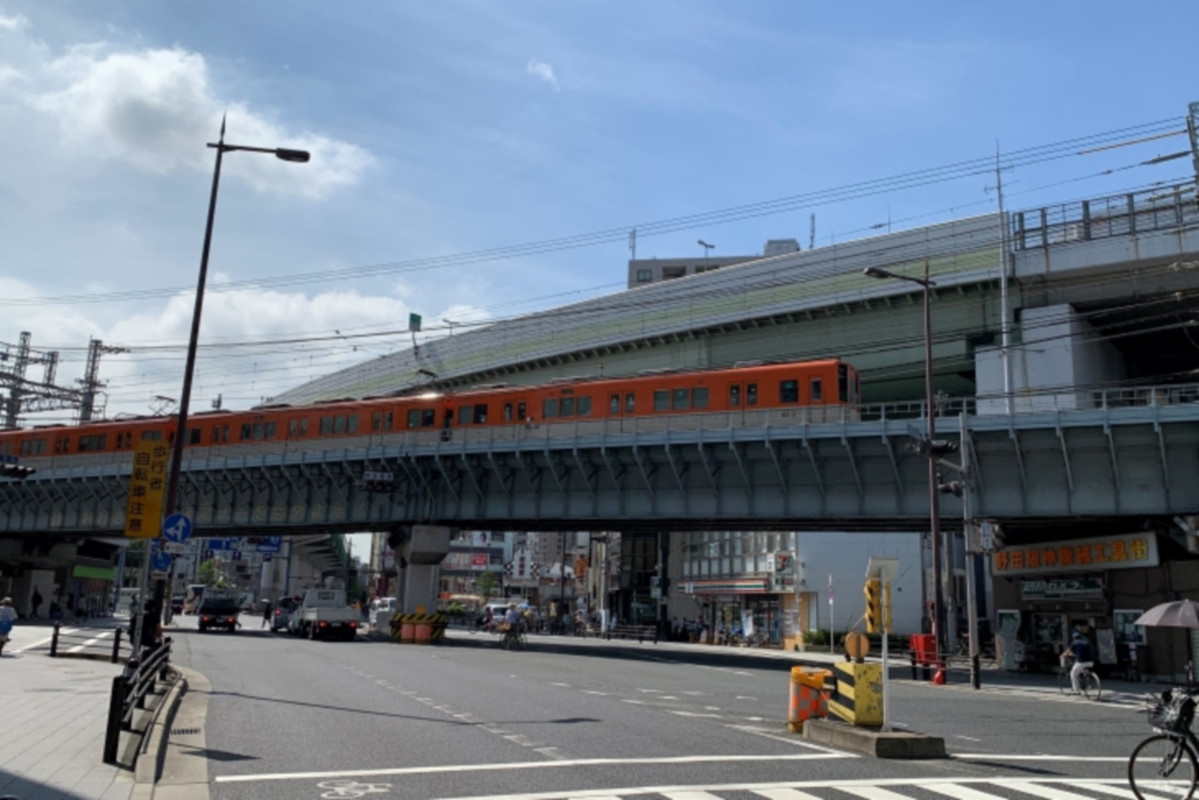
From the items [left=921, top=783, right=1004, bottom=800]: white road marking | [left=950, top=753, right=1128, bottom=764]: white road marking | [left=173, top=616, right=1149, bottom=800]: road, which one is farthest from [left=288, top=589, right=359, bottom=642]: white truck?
[left=921, top=783, right=1004, bottom=800]: white road marking

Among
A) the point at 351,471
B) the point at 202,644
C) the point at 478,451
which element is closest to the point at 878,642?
the point at 478,451

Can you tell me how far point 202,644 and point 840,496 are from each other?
23936 millimetres

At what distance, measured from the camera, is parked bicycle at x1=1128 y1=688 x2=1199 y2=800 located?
9414 millimetres

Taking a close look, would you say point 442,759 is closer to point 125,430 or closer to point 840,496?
point 840,496

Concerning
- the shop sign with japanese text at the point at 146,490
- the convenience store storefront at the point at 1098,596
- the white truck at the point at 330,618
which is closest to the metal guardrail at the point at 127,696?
the shop sign with japanese text at the point at 146,490

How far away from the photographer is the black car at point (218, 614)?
48625 mm

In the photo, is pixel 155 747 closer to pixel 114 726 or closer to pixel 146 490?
pixel 114 726

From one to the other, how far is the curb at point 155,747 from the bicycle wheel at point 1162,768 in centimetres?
971

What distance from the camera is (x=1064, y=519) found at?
33656 mm

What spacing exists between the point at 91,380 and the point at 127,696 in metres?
65.6

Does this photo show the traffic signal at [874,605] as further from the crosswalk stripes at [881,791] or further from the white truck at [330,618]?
the white truck at [330,618]

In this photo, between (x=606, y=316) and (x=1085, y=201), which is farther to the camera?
(x=606, y=316)

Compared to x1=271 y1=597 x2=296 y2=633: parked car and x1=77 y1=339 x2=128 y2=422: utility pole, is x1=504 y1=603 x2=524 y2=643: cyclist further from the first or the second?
x1=77 y1=339 x2=128 y2=422: utility pole

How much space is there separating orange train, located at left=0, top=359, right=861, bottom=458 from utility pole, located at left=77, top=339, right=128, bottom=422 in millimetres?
10662
